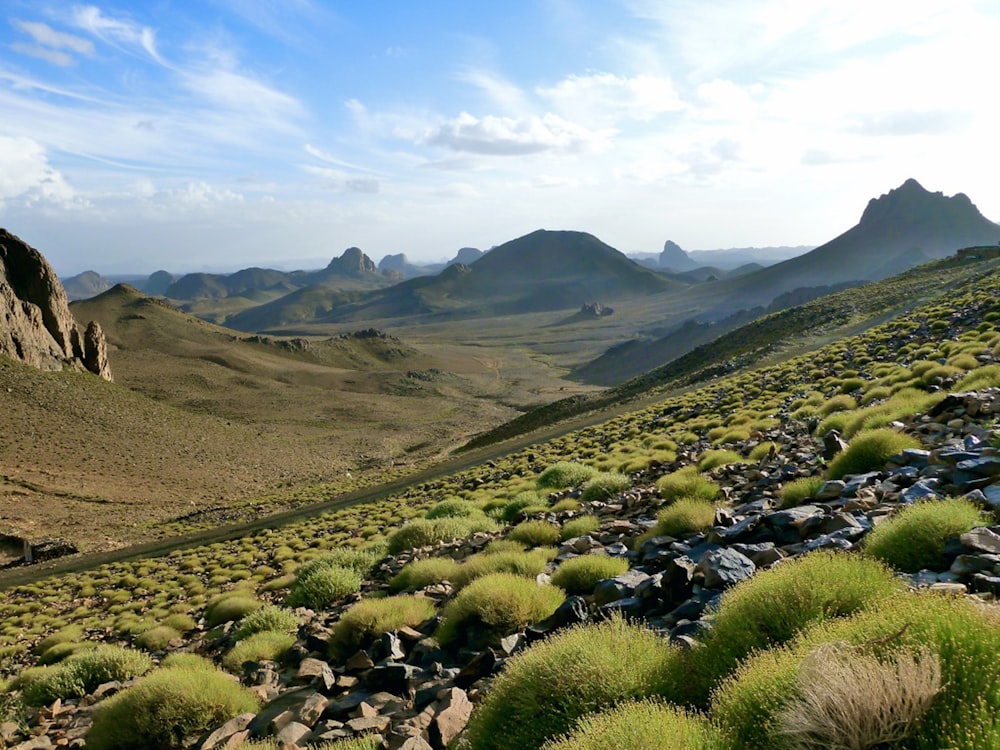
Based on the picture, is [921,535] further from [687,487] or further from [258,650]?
[258,650]

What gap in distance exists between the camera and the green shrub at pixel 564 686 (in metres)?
3.79

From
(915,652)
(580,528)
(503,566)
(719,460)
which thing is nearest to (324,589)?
(503,566)

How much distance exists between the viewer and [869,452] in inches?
332

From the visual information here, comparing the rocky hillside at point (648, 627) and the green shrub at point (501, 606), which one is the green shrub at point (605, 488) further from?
the green shrub at point (501, 606)

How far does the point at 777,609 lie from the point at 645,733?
1.67 m

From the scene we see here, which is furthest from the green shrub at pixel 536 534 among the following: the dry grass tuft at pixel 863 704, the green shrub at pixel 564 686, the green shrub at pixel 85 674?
the dry grass tuft at pixel 863 704

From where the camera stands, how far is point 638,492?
1172cm

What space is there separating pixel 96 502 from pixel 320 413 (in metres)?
45.4

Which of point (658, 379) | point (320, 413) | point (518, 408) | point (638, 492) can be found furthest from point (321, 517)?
point (518, 408)

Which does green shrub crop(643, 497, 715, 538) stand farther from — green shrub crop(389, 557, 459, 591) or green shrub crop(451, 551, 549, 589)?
green shrub crop(389, 557, 459, 591)

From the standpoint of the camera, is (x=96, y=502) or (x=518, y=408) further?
(x=518, y=408)

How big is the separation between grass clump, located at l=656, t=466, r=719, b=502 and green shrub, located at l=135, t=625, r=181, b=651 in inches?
393

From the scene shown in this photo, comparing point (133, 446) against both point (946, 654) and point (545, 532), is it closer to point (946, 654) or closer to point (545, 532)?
point (545, 532)

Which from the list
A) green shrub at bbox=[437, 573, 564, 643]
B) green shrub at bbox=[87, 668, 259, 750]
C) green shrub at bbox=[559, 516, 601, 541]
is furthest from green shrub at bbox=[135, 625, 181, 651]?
green shrub at bbox=[559, 516, 601, 541]
